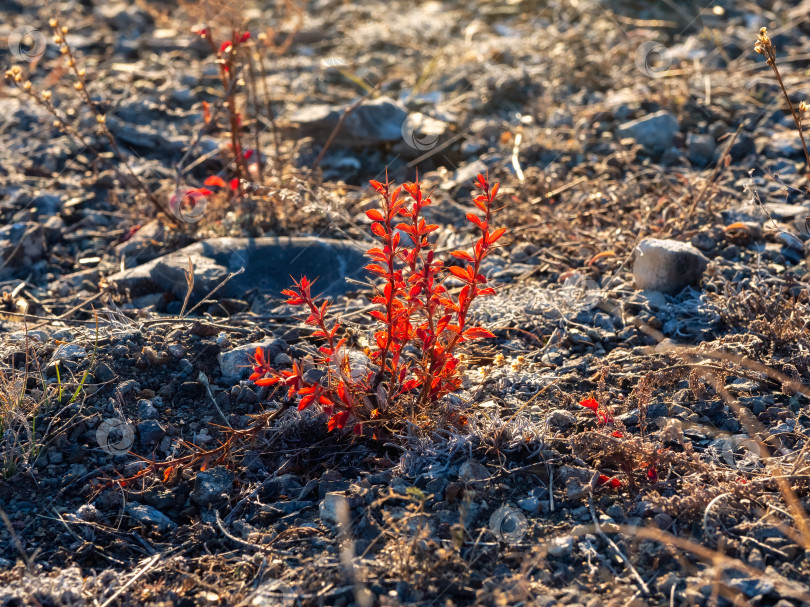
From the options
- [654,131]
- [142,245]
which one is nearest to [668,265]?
[654,131]

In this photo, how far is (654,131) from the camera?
451cm

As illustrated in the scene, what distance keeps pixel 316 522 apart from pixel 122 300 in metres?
1.73

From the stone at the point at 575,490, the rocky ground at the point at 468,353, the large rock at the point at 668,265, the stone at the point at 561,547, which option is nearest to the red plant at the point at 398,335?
the rocky ground at the point at 468,353

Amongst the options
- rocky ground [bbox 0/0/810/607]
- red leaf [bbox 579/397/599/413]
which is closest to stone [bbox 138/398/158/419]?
rocky ground [bbox 0/0/810/607]

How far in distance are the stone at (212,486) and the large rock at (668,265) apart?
1.98 m

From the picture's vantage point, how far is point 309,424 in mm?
2533

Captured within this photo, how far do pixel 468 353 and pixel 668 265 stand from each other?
1.00 m

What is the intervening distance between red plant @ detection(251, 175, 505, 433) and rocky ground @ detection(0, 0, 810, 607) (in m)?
0.15

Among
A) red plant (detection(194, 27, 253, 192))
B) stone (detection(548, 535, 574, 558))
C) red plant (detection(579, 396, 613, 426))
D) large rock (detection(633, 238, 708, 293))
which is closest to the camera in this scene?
stone (detection(548, 535, 574, 558))

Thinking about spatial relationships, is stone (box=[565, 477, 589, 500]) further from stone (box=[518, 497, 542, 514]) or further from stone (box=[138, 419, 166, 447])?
stone (box=[138, 419, 166, 447])

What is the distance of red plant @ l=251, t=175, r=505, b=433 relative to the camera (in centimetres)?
219

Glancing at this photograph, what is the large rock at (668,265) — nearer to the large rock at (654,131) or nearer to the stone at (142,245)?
the large rock at (654,131)

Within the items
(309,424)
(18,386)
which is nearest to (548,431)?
(309,424)

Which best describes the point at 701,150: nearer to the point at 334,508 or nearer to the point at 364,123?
the point at 364,123
